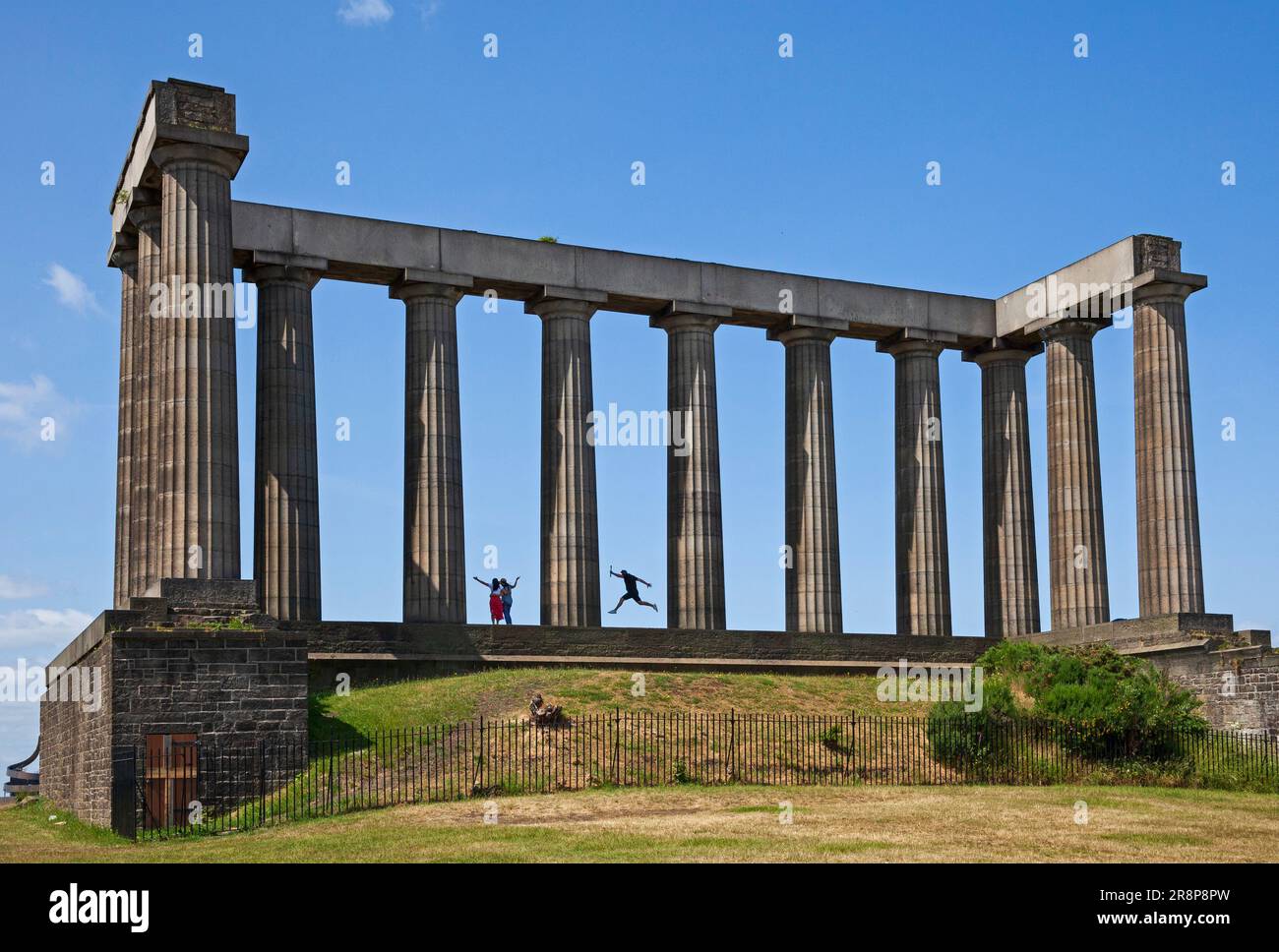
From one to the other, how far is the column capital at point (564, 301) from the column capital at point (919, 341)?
1094 cm

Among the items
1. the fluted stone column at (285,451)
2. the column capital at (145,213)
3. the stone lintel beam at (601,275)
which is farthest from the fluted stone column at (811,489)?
the column capital at (145,213)

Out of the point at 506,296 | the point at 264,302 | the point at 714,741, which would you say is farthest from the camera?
the point at 506,296

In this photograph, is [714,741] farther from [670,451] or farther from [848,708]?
[670,451]

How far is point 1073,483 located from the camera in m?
55.5

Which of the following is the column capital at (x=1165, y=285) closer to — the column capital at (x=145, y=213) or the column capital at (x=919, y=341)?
the column capital at (x=919, y=341)

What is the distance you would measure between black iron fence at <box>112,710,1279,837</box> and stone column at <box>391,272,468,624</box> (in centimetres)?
1217

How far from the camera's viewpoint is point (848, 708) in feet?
141

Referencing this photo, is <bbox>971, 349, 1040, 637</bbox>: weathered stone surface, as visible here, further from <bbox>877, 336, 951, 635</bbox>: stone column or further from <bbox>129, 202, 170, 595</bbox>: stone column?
<bbox>129, 202, 170, 595</bbox>: stone column

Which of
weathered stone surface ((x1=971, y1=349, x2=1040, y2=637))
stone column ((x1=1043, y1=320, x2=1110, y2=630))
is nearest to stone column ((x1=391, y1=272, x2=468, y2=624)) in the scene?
weathered stone surface ((x1=971, y1=349, x2=1040, y2=637))

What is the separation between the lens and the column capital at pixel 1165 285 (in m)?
52.4

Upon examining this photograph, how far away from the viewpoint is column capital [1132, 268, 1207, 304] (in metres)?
52.4
